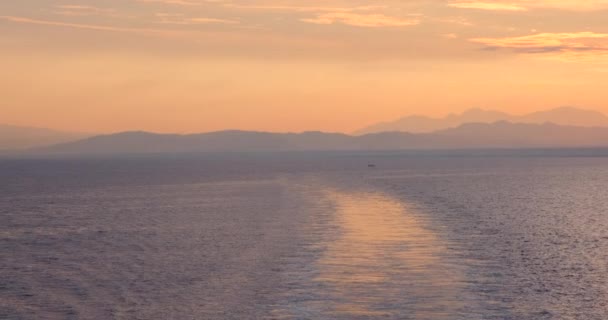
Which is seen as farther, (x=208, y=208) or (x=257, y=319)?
(x=208, y=208)

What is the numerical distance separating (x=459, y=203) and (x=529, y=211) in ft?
30.4

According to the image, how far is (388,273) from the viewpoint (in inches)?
1273

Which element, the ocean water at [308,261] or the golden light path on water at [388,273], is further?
the ocean water at [308,261]

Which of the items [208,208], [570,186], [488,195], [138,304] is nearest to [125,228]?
[208,208]

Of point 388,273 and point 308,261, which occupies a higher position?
point 388,273

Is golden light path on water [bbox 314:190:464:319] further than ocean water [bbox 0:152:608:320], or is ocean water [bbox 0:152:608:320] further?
ocean water [bbox 0:152:608:320]

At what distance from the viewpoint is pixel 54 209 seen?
239 ft

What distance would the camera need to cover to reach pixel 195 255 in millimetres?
39875

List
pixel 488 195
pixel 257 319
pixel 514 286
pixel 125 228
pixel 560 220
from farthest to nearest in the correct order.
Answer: pixel 488 195, pixel 560 220, pixel 125 228, pixel 514 286, pixel 257 319

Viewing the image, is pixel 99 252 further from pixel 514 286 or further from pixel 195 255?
pixel 514 286

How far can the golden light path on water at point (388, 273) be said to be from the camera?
86.0ft

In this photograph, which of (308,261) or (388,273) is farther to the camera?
(308,261)

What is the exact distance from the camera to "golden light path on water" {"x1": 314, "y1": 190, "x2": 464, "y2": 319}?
26.2 m

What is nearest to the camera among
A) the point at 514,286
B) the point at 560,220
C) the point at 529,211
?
the point at 514,286
